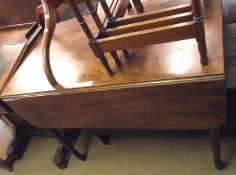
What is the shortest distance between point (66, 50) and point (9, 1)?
5.56 ft

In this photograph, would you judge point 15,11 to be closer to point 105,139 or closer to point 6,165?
point 6,165

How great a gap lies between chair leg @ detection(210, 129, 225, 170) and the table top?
339mm

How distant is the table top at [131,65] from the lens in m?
0.89

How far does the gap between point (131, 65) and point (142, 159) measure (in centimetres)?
74

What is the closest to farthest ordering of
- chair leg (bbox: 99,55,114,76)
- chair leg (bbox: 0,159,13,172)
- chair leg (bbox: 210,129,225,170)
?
chair leg (bbox: 99,55,114,76), chair leg (bbox: 210,129,225,170), chair leg (bbox: 0,159,13,172)

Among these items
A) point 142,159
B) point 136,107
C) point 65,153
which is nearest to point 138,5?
point 136,107

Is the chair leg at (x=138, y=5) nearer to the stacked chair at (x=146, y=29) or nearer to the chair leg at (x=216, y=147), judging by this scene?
the stacked chair at (x=146, y=29)

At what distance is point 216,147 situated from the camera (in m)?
1.15

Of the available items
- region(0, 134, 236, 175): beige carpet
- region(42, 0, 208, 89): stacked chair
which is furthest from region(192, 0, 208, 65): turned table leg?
region(0, 134, 236, 175): beige carpet

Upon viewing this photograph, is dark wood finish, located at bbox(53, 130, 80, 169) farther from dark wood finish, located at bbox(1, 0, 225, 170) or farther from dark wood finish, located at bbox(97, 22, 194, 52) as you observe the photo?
dark wood finish, located at bbox(97, 22, 194, 52)

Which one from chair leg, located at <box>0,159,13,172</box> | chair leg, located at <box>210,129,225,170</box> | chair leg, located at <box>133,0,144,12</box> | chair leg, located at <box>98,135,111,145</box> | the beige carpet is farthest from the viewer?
chair leg, located at <box>0,159,13,172</box>

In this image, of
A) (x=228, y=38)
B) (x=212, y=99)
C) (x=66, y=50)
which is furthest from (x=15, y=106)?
(x=228, y=38)

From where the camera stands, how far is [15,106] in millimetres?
1261

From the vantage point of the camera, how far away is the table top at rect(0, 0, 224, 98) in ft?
2.91
